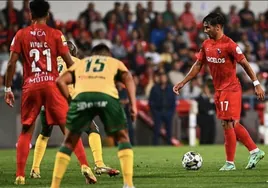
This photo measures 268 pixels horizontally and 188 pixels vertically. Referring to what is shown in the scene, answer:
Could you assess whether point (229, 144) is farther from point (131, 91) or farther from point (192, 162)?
point (131, 91)

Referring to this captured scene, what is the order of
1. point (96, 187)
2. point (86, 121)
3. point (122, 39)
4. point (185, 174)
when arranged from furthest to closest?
point (122, 39), point (185, 174), point (96, 187), point (86, 121)

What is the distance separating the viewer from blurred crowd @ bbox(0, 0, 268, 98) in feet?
85.3

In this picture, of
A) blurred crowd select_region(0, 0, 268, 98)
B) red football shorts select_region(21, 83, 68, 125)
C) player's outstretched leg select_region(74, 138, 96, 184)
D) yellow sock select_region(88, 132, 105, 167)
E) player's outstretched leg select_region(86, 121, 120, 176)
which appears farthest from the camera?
blurred crowd select_region(0, 0, 268, 98)

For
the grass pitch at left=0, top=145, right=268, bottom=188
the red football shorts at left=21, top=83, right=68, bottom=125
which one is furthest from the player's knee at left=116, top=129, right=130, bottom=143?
the red football shorts at left=21, top=83, right=68, bottom=125

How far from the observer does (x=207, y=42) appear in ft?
47.1

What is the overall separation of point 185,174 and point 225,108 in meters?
1.29

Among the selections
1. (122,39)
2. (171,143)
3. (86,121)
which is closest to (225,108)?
(86,121)

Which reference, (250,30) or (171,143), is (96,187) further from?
(250,30)

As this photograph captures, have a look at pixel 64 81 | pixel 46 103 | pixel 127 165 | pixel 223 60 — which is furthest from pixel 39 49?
pixel 223 60

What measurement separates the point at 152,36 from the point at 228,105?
14.3 metres

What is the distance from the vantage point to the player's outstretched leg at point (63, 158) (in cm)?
1016

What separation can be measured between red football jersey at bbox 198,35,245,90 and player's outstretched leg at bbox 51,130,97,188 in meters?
4.35

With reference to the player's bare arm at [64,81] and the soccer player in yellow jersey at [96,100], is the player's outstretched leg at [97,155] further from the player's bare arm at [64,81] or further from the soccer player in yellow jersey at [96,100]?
the player's bare arm at [64,81]

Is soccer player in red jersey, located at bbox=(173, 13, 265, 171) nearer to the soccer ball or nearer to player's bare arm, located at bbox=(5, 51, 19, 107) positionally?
the soccer ball
